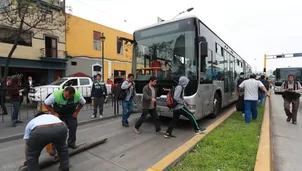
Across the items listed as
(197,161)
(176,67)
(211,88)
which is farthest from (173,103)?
(211,88)

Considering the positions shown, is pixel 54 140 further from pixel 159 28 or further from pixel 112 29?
pixel 112 29

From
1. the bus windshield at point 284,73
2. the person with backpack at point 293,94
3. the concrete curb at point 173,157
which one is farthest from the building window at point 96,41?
the bus windshield at point 284,73

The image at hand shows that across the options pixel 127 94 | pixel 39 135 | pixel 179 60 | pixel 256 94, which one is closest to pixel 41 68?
pixel 127 94

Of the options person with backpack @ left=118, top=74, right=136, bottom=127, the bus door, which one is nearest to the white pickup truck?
person with backpack @ left=118, top=74, right=136, bottom=127

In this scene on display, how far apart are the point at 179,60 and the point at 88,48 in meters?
16.8

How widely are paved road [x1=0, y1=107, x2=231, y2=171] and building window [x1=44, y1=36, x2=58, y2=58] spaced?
1358cm

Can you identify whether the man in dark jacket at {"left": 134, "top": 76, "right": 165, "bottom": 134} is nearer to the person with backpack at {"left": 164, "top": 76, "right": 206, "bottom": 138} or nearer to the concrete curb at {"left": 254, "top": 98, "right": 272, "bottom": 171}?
the person with backpack at {"left": 164, "top": 76, "right": 206, "bottom": 138}

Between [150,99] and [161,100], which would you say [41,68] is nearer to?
[161,100]

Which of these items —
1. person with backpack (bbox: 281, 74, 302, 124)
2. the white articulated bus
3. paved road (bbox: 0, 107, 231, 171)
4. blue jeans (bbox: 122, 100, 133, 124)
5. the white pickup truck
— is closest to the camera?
paved road (bbox: 0, 107, 231, 171)

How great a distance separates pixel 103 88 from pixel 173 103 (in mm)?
3784

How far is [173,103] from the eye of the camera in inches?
201

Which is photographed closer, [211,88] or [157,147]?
[157,147]

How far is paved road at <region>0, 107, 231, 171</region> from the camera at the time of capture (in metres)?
3.61

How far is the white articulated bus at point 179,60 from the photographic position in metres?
5.62
